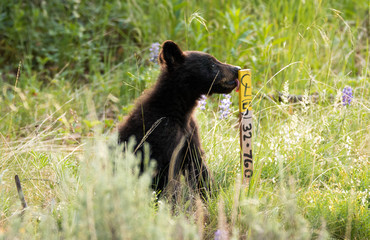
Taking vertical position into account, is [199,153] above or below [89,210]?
below

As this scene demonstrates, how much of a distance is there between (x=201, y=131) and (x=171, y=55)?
1.08 m

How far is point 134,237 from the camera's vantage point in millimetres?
2127

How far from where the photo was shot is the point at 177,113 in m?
3.71

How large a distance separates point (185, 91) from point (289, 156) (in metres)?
1.05

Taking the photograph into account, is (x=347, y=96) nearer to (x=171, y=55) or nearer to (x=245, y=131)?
(x=245, y=131)

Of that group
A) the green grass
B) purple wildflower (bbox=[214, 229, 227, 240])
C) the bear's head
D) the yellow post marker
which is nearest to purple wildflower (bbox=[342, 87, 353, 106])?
the green grass

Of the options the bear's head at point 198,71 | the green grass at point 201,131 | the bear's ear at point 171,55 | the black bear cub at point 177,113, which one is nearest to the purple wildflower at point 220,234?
the green grass at point 201,131

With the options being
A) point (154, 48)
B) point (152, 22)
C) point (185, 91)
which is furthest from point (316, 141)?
point (152, 22)

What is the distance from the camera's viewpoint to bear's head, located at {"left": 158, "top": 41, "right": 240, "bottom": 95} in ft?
12.3

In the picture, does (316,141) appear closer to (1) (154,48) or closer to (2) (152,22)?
(1) (154,48)

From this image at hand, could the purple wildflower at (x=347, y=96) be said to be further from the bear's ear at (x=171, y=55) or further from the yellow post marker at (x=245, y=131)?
the bear's ear at (x=171, y=55)

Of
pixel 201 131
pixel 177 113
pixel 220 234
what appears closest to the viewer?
pixel 220 234

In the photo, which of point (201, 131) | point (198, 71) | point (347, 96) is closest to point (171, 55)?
point (198, 71)

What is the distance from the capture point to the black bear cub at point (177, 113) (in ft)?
11.7
